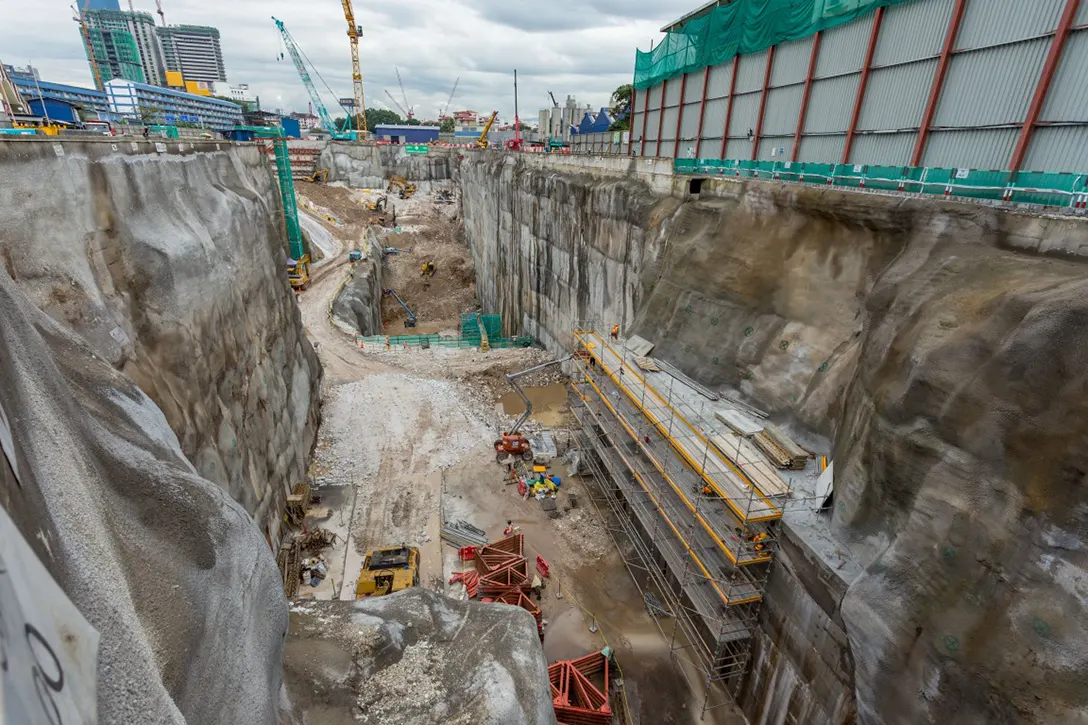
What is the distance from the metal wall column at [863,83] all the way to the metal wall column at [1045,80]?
17.1 feet

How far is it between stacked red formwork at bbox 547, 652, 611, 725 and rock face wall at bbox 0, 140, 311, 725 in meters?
6.48

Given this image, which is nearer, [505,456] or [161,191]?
[161,191]

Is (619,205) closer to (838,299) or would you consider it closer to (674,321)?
(674,321)

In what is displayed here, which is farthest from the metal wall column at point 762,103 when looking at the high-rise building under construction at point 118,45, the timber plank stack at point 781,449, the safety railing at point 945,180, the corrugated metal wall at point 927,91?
the high-rise building under construction at point 118,45

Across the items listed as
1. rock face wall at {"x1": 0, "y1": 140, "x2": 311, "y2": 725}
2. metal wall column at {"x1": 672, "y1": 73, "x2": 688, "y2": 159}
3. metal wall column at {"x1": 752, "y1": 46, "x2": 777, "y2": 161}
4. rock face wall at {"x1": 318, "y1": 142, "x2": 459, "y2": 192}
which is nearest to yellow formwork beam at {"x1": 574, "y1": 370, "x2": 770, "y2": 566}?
rock face wall at {"x1": 0, "y1": 140, "x2": 311, "y2": 725}

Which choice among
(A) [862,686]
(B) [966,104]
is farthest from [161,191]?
(B) [966,104]

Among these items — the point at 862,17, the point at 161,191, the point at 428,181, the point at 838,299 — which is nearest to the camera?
the point at 161,191

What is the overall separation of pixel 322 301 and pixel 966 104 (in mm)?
32172

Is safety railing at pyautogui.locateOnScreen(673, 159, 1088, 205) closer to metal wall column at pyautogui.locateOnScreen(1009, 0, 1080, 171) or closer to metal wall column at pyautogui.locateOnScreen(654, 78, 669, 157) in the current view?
metal wall column at pyautogui.locateOnScreen(1009, 0, 1080, 171)

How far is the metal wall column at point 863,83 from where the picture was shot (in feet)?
52.1

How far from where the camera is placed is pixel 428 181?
70.1 metres

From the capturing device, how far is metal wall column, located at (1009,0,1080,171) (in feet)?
36.9

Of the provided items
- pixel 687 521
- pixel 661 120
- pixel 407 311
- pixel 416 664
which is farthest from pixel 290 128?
pixel 416 664

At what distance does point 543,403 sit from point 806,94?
15.7m
